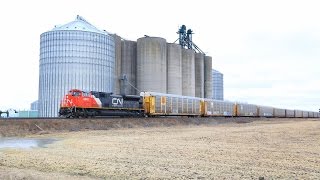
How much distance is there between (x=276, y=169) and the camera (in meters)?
10.5

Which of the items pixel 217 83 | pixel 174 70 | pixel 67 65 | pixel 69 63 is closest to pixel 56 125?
pixel 67 65

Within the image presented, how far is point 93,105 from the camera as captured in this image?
3859 centimetres

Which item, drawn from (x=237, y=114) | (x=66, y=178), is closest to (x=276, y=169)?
(x=66, y=178)

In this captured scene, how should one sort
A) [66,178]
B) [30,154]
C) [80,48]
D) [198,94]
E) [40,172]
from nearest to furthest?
[66,178] → [40,172] → [30,154] → [80,48] → [198,94]

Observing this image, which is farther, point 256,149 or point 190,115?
point 190,115

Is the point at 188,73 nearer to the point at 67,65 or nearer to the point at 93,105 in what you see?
the point at 67,65

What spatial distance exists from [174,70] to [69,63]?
24076mm

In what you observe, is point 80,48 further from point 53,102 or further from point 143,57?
point 143,57

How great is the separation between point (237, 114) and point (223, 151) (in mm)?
56682

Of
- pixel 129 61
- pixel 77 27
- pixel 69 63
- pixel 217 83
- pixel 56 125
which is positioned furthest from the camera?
pixel 217 83

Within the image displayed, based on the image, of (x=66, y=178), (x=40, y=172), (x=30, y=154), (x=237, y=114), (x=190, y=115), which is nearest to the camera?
(x=66, y=178)

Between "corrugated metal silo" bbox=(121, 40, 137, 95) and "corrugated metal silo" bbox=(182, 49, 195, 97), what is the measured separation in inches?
462

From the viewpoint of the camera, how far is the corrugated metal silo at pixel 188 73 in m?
78.7

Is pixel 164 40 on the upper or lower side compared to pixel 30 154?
upper
